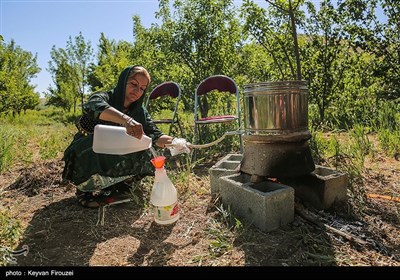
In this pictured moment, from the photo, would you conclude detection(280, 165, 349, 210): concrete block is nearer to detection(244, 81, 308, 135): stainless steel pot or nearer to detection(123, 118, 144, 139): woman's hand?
detection(244, 81, 308, 135): stainless steel pot

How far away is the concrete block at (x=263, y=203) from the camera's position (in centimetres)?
174

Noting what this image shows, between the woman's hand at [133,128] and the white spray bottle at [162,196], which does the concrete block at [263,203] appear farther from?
the woman's hand at [133,128]

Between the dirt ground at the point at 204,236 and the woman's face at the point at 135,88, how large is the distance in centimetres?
93

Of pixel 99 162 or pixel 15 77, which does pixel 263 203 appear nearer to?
pixel 99 162

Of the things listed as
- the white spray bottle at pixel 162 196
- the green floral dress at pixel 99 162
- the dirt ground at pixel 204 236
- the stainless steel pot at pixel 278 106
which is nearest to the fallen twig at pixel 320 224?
the dirt ground at pixel 204 236

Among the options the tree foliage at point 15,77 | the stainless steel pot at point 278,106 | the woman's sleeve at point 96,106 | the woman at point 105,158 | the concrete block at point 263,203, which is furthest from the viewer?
the tree foliage at point 15,77

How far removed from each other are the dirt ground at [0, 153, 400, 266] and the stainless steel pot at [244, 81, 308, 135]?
0.61m

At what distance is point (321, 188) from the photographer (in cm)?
195

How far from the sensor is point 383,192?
7.66 feet

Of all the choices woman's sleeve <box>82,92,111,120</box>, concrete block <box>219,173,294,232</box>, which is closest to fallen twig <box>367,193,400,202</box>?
concrete block <box>219,173,294,232</box>

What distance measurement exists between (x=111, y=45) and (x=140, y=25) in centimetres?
993

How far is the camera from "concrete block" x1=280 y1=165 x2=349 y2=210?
1.95 meters

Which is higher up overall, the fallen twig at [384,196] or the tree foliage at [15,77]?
the tree foliage at [15,77]

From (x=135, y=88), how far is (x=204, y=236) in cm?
137
